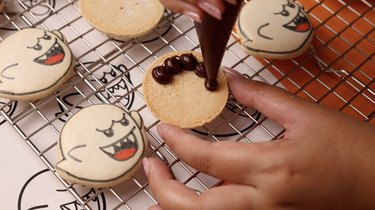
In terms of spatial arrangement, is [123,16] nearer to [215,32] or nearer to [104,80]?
[104,80]

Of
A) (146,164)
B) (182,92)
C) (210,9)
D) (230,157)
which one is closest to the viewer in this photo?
(210,9)

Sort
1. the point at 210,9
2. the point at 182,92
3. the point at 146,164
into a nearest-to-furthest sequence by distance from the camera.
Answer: the point at 210,9
the point at 146,164
the point at 182,92

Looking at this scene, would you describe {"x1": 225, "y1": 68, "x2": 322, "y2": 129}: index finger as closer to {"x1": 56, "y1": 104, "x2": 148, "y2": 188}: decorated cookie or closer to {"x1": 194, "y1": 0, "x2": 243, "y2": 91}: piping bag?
{"x1": 194, "y1": 0, "x2": 243, "y2": 91}: piping bag

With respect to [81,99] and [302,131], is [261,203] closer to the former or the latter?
[302,131]

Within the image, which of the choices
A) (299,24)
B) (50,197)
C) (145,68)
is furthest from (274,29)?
(50,197)

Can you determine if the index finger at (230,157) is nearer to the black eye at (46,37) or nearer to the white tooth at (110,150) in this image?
the white tooth at (110,150)

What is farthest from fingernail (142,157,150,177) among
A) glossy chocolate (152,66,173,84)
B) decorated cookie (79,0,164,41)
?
decorated cookie (79,0,164,41)

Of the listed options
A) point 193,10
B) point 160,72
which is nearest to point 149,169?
point 160,72
